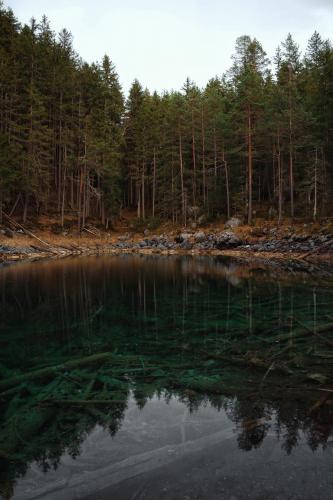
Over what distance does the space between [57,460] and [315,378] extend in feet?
14.4

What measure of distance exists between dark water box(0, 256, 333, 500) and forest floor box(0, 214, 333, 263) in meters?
21.6

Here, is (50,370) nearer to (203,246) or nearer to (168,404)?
(168,404)

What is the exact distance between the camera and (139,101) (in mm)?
64062

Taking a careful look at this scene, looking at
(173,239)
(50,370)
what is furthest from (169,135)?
(50,370)

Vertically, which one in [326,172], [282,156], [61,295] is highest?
[282,156]

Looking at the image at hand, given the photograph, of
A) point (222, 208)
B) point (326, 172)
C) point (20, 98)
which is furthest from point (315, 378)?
point (20, 98)

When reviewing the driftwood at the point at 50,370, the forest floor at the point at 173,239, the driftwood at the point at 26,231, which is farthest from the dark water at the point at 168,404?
the driftwood at the point at 26,231

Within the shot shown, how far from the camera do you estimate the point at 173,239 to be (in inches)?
1877

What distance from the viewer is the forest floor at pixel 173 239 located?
3347 centimetres

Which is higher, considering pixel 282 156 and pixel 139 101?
pixel 139 101

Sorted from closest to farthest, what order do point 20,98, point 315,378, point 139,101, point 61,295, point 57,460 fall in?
point 57,460 < point 315,378 < point 61,295 < point 20,98 < point 139,101

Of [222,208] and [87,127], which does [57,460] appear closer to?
[222,208]

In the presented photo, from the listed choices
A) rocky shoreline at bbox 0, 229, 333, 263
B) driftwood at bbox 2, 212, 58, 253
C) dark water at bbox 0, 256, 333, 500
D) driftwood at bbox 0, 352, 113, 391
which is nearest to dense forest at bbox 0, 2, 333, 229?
driftwood at bbox 2, 212, 58, 253

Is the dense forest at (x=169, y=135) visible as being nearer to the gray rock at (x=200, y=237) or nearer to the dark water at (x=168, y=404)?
the gray rock at (x=200, y=237)
